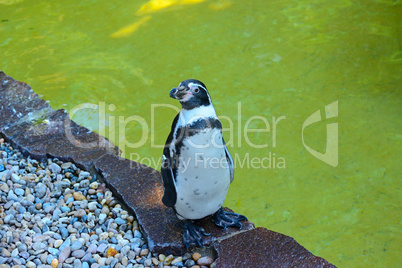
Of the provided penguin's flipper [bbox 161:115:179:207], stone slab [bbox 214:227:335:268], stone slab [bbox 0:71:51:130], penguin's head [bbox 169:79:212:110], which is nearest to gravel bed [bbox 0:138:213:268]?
stone slab [bbox 214:227:335:268]

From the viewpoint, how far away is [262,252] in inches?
92.4

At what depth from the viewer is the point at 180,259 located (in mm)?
2396

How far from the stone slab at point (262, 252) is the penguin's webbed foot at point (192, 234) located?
0.30ft

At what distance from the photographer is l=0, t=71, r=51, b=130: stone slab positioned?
3582 millimetres

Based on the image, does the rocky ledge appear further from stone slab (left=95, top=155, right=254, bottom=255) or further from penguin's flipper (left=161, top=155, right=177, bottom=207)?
penguin's flipper (left=161, top=155, right=177, bottom=207)

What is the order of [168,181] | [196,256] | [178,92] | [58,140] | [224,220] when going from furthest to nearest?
[58,140], [224,220], [196,256], [168,181], [178,92]

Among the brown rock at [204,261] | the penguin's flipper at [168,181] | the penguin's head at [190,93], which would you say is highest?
the penguin's head at [190,93]

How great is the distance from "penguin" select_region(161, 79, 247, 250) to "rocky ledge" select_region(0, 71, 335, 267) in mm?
116

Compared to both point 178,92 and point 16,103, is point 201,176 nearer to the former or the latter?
point 178,92

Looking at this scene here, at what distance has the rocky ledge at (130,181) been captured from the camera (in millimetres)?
2336

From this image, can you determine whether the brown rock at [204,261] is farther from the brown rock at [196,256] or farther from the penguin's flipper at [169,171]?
the penguin's flipper at [169,171]

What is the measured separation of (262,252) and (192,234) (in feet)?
1.25

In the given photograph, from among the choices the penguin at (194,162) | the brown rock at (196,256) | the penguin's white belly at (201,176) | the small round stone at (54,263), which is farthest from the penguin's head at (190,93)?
the small round stone at (54,263)

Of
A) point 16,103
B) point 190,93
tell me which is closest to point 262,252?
point 190,93
